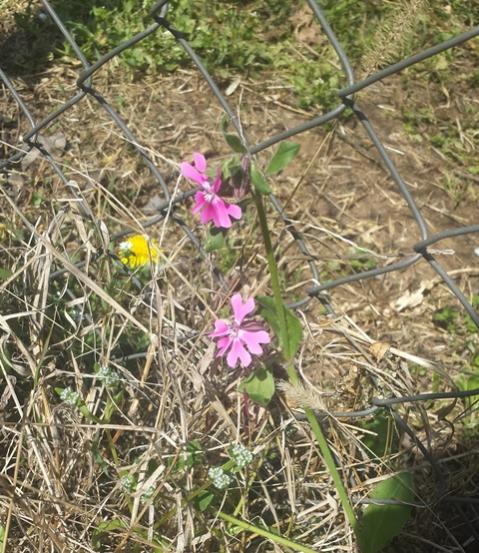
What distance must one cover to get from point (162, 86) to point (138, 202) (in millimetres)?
481

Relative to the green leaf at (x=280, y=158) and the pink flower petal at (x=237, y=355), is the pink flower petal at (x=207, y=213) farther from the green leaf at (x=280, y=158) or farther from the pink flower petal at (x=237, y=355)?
the pink flower petal at (x=237, y=355)

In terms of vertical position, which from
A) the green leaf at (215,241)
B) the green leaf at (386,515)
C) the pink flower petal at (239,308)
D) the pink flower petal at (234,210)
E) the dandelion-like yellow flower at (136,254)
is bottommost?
the green leaf at (386,515)

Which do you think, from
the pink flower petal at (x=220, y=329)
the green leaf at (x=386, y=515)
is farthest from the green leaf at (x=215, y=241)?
the green leaf at (x=386, y=515)

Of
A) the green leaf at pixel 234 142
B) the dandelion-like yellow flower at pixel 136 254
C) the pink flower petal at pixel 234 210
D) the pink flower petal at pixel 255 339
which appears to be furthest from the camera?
the dandelion-like yellow flower at pixel 136 254

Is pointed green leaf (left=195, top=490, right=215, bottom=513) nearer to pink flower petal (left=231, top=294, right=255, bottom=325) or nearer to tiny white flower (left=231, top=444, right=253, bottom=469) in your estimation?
tiny white flower (left=231, top=444, right=253, bottom=469)

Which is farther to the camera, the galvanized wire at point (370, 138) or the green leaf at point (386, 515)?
the green leaf at point (386, 515)

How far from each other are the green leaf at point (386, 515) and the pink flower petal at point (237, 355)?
29 centimetres

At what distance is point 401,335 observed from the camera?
2.02 m

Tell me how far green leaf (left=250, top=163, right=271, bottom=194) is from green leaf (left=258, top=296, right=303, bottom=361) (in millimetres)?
207

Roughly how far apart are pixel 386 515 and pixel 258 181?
1.89ft

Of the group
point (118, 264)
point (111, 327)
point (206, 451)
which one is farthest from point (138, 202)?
point (206, 451)

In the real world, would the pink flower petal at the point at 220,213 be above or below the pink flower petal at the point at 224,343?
above

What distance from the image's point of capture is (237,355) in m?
1.27

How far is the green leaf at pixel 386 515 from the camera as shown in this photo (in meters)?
1.28
